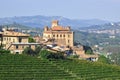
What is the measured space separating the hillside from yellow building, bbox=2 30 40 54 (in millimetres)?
14778

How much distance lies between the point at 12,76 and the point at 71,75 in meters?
6.78

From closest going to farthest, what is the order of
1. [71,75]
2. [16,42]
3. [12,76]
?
[12,76] < [71,75] < [16,42]

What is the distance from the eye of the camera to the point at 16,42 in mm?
82750

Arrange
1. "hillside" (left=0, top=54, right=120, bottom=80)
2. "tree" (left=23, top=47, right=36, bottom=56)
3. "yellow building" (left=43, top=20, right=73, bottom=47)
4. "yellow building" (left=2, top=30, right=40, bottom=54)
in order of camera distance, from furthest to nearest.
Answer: "yellow building" (left=43, top=20, right=73, bottom=47) < "yellow building" (left=2, top=30, right=40, bottom=54) < "tree" (left=23, top=47, right=36, bottom=56) < "hillside" (left=0, top=54, right=120, bottom=80)

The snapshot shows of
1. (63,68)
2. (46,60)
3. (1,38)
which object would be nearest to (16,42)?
(1,38)

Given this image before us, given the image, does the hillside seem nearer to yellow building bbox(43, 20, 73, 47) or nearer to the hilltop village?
the hilltop village

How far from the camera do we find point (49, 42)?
96562 millimetres

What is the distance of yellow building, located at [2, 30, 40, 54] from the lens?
77.1 m

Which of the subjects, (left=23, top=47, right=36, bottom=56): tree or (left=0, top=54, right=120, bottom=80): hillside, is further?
(left=23, top=47, right=36, bottom=56): tree

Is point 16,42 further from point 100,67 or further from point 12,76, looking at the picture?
point 12,76

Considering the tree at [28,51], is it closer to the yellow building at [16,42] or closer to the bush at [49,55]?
the yellow building at [16,42]

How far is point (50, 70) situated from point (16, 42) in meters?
28.0

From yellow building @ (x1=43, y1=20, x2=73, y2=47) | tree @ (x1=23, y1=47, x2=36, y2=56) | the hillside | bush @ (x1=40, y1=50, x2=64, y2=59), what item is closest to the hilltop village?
yellow building @ (x1=43, y1=20, x2=73, y2=47)

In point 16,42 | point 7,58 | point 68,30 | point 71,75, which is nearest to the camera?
point 71,75
